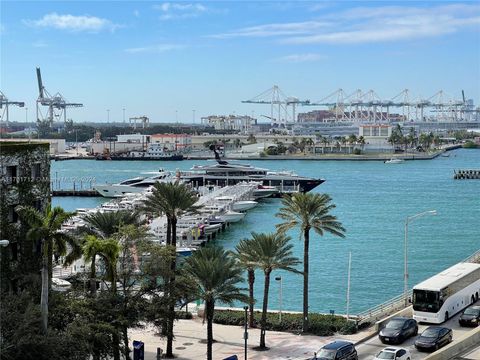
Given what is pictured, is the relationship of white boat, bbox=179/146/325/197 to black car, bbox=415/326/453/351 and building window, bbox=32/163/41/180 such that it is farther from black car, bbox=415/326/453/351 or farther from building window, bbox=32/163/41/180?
building window, bbox=32/163/41/180

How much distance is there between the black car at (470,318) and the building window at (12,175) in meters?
13.1

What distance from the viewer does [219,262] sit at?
19750mm

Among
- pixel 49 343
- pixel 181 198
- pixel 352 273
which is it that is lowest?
pixel 352 273

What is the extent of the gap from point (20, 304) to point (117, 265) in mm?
3525

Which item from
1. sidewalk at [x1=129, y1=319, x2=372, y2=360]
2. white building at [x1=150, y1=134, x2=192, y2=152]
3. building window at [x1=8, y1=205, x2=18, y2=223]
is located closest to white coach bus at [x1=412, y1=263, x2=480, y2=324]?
sidewalk at [x1=129, y1=319, x2=372, y2=360]

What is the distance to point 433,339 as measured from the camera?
63.4 feet

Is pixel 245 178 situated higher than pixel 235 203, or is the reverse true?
pixel 245 178

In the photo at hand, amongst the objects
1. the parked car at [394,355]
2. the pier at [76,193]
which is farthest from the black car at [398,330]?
the pier at [76,193]

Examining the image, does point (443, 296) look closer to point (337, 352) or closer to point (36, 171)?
point (337, 352)

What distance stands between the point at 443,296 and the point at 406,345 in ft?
9.28

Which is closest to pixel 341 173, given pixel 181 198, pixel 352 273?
pixel 352 273

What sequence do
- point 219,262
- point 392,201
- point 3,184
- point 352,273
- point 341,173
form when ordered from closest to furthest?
point 3,184 < point 219,262 < point 352,273 < point 392,201 < point 341,173

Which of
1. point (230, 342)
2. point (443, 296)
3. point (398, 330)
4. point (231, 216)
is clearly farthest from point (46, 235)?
point (231, 216)

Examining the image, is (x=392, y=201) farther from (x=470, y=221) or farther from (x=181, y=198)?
(x=181, y=198)
